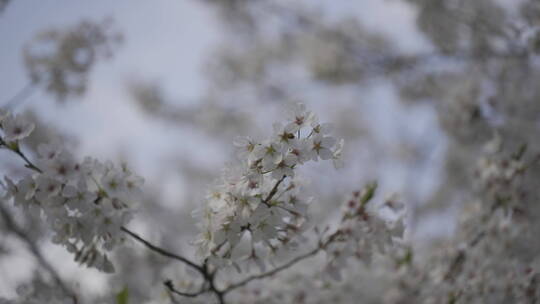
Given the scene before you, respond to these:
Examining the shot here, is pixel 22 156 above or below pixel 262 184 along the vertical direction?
below

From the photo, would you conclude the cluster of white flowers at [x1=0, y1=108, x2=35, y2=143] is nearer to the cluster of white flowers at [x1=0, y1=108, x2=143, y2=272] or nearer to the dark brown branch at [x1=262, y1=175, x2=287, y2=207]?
the cluster of white flowers at [x1=0, y1=108, x2=143, y2=272]

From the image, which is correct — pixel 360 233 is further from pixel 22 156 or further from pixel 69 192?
pixel 22 156

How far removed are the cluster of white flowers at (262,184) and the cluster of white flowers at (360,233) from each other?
1.52ft

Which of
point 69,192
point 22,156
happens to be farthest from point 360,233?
point 22,156

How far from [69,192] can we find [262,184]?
0.71 meters

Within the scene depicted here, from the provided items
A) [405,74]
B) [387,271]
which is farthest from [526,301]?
[405,74]

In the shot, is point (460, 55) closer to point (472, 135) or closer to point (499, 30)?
point (499, 30)

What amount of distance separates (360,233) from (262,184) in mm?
702

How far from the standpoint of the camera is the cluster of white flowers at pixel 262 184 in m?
1.44

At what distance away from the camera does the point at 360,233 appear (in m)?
1.94

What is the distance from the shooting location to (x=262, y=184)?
1.49m

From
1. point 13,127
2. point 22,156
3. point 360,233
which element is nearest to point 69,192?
point 22,156

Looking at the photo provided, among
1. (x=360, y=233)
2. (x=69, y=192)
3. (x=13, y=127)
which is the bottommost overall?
(x=69, y=192)

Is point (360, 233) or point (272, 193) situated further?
point (360, 233)
